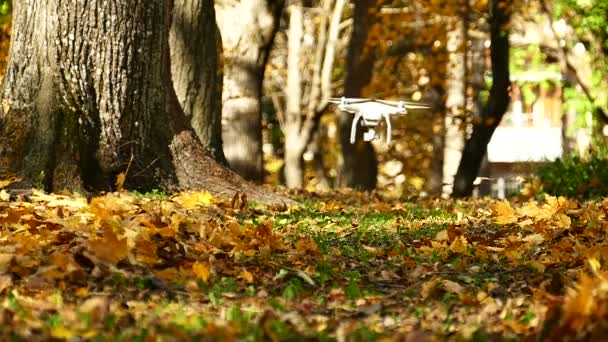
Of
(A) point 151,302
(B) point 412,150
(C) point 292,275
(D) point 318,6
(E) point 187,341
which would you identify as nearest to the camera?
(E) point 187,341

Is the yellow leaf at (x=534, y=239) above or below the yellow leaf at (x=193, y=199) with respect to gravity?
below

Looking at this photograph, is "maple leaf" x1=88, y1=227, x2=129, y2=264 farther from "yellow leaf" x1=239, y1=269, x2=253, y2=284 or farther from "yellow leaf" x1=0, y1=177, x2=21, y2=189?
"yellow leaf" x1=0, y1=177, x2=21, y2=189

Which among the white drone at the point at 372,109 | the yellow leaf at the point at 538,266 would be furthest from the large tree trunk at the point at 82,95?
the white drone at the point at 372,109

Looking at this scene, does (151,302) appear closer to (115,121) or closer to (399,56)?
(115,121)

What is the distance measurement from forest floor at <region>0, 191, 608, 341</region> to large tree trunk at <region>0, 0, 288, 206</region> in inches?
35.8

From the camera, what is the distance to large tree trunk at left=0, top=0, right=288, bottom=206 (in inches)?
435

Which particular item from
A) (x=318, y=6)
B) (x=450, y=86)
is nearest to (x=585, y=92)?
(x=450, y=86)

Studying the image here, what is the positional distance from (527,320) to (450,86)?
2878cm

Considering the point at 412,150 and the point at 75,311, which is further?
the point at 412,150

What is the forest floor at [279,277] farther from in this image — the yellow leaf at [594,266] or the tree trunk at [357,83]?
the tree trunk at [357,83]

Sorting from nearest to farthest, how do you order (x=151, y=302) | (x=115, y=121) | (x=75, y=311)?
(x=75, y=311) < (x=151, y=302) < (x=115, y=121)

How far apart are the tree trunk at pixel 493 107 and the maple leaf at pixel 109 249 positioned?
15.0 meters

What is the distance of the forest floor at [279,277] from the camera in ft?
17.6

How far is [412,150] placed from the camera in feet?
150
